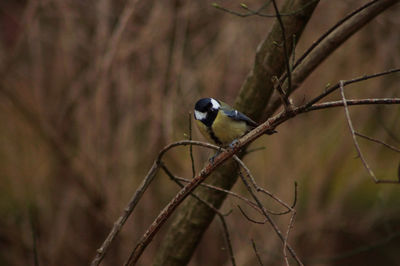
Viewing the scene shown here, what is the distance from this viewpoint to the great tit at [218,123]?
2039 millimetres

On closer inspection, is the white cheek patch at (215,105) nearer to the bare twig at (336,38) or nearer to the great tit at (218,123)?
the great tit at (218,123)

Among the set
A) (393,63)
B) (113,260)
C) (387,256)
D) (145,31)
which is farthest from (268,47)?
(387,256)

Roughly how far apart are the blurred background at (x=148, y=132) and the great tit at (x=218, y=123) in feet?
4.53

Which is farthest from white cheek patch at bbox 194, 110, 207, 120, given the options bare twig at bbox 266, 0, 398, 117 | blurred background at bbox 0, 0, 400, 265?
blurred background at bbox 0, 0, 400, 265

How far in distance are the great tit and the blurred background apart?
1.38m

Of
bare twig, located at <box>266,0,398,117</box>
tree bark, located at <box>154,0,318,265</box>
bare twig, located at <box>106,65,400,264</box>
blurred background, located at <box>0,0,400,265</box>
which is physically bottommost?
bare twig, located at <box>106,65,400,264</box>

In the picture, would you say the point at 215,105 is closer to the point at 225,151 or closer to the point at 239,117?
the point at 239,117

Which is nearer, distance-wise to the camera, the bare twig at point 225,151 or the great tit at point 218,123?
the bare twig at point 225,151

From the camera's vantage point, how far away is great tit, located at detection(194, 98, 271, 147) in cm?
204

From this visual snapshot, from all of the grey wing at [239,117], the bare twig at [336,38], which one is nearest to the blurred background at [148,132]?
the grey wing at [239,117]

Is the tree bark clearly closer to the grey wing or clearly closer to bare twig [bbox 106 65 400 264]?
the grey wing

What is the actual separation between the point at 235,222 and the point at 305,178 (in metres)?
0.71

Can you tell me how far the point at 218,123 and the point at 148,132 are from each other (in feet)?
6.54

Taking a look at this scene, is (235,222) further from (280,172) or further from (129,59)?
(129,59)
